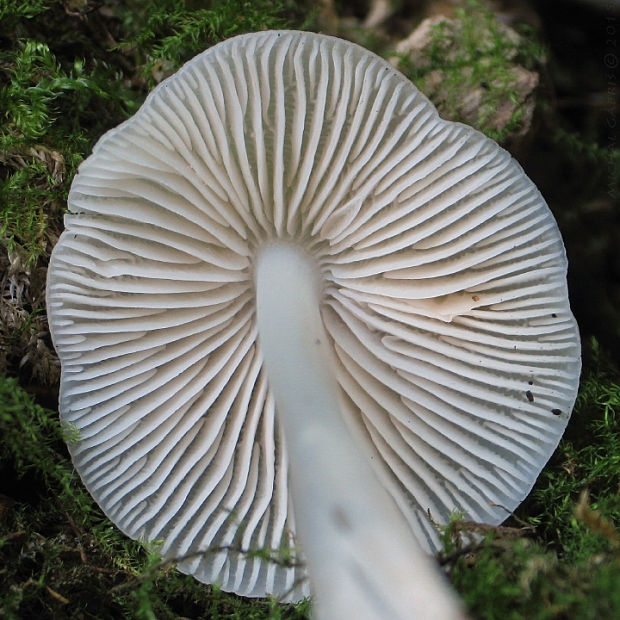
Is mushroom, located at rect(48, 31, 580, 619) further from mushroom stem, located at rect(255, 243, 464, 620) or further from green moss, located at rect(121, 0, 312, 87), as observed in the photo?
green moss, located at rect(121, 0, 312, 87)

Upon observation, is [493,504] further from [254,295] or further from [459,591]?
[254,295]

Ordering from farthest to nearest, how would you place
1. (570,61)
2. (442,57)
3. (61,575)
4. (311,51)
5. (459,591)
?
(570,61) < (442,57) < (61,575) < (311,51) < (459,591)

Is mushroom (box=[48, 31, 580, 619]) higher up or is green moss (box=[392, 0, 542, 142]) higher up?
green moss (box=[392, 0, 542, 142])

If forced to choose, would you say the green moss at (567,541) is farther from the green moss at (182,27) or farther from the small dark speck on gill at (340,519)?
the green moss at (182,27)

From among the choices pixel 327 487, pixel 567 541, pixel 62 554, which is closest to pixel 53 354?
pixel 62 554

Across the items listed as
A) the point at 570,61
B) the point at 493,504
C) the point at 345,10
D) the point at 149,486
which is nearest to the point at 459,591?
the point at 493,504

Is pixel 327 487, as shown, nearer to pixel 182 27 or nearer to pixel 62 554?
pixel 62 554

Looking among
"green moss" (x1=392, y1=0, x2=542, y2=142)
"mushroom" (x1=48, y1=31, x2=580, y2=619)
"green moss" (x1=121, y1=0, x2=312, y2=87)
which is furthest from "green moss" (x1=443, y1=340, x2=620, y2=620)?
"green moss" (x1=121, y1=0, x2=312, y2=87)
